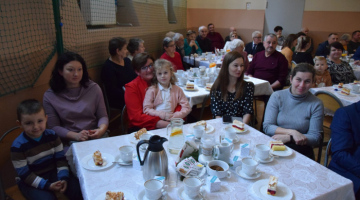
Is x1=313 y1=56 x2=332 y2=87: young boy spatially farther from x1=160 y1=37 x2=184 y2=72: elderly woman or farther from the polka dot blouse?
x1=160 y1=37 x2=184 y2=72: elderly woman

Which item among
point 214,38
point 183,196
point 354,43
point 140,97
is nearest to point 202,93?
point 140,97

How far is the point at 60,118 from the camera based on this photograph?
234cm

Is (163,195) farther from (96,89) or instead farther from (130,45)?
(130,45)

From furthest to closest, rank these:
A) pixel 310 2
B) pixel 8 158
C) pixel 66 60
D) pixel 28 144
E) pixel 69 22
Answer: pixel 310 2 → pixel 69 22 → pixel 66 60 → pixel 8 158 → pixel 28 144

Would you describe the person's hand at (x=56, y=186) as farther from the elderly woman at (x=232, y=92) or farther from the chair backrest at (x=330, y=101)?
the chair backrest at (x=330, y=101)

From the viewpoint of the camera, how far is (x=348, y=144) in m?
1.88

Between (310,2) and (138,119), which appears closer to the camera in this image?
(138,119)

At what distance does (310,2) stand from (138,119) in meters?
7.83

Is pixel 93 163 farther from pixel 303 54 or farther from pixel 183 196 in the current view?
pixel 303 54

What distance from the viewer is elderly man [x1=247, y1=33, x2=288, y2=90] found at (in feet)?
13.9

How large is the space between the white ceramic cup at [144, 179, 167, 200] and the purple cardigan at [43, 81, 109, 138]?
4.04 feet

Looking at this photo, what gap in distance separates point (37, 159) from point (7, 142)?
30 cm

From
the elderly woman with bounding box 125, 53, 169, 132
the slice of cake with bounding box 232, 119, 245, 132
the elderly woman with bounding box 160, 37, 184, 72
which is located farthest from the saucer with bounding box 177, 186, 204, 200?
the elderly woman with bounding box 160, 37, 184, 72

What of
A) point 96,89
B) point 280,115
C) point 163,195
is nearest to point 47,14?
point 96,89
